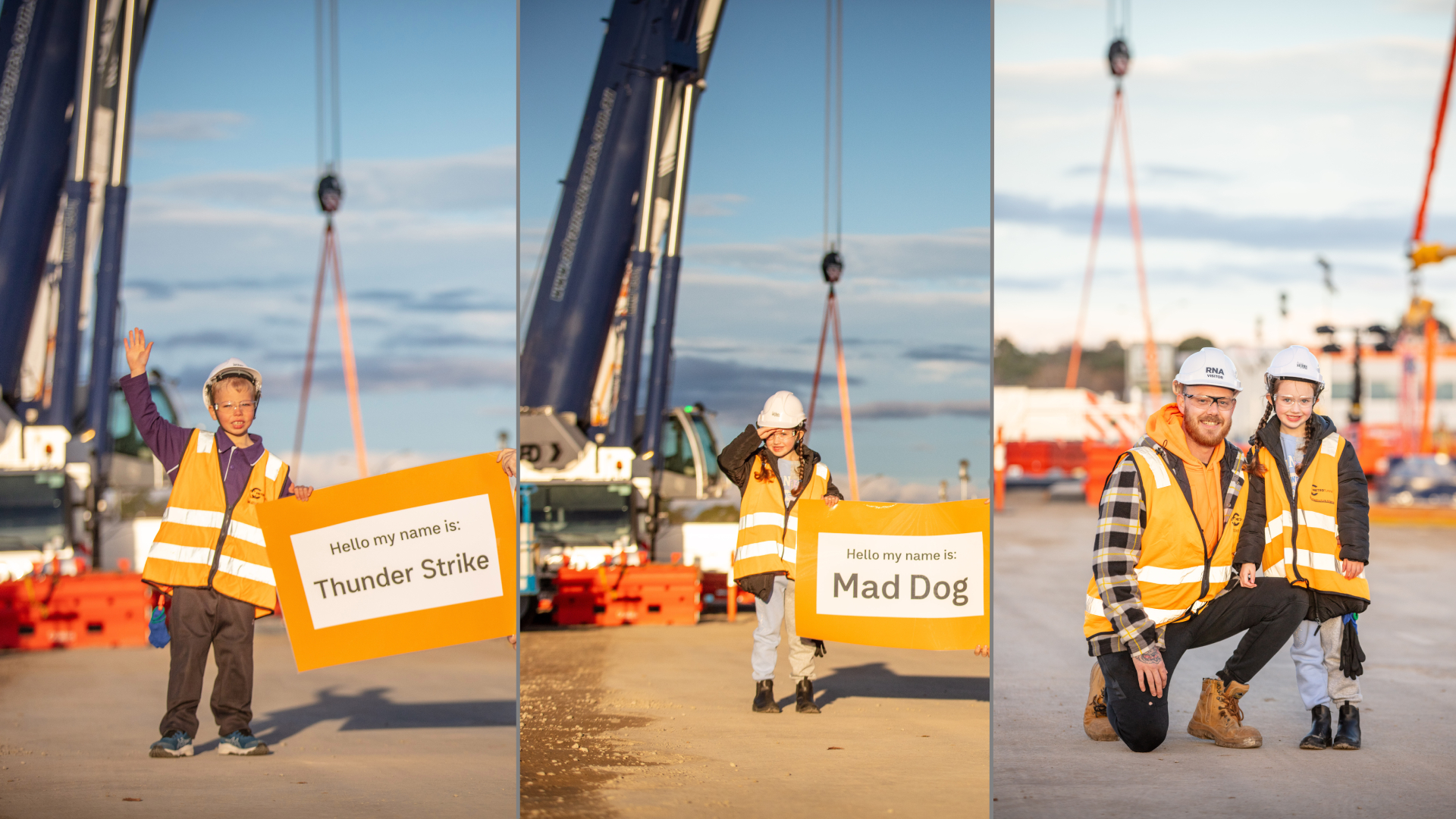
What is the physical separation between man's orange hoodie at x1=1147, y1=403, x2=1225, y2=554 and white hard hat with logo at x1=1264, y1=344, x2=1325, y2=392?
0.51 metres

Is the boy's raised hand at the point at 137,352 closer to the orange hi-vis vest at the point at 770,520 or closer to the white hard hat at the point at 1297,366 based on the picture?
the orange hi-vis vest at the point at 770,520

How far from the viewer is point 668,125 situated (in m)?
9.77

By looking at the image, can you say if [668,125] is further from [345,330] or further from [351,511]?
[351,511]

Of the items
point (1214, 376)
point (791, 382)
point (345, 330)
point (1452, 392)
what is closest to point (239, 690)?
point (791, 382)

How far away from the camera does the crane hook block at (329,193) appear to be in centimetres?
1134

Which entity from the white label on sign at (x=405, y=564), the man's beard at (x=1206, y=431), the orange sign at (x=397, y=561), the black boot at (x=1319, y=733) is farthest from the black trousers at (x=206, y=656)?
the black boot at (x=1319, y=733)

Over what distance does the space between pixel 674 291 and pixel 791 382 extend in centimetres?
235

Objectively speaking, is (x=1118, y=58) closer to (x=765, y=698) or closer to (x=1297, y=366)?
(x=1297, y=366)

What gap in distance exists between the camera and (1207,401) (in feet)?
18.2

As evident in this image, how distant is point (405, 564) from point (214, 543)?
3.22 ft

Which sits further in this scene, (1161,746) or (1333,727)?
(1333,727)

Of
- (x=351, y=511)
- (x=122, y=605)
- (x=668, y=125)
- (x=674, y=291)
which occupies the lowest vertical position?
(x=122, y=605)

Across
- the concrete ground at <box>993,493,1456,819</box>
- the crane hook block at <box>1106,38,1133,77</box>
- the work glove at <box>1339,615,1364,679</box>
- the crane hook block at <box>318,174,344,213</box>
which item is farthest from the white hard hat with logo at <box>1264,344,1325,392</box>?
the crane hook block at <box>318,174,344,213</box>

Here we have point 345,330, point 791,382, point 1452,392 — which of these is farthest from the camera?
point 1452,392
